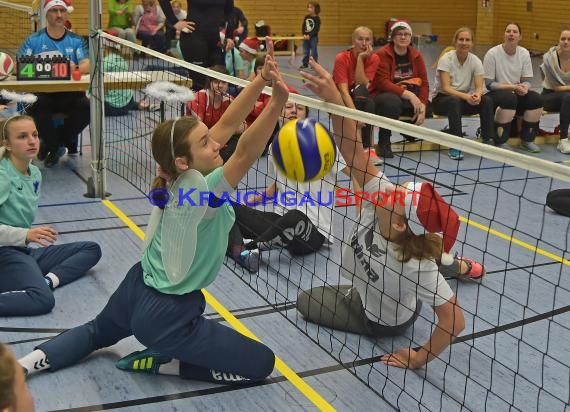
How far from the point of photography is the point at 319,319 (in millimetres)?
3967

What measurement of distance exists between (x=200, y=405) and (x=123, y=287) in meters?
0.63

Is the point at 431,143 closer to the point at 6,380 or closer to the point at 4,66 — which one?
the point at 4,66

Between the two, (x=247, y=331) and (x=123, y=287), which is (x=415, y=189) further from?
(x=123, y=287)

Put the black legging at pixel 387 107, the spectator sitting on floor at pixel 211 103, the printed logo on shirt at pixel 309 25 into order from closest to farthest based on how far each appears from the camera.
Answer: the spectator sitting on floor at pixel 211 103 < the black legging at pixel 387 107 < the printed logo on shirt at pixel 309 25

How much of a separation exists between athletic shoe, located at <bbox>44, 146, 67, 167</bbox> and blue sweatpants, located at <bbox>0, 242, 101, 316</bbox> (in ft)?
9.13

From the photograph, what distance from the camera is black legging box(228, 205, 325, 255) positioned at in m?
4.83

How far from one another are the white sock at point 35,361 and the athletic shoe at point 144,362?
32 centimetres

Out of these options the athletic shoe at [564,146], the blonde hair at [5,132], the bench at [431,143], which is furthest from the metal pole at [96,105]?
the athletic shoe at [564,146]

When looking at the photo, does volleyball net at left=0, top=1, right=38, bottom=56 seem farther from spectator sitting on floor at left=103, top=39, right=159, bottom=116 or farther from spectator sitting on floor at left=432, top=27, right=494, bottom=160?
spectator sitting on floor at left=432, top=27, right=494, bottom=160

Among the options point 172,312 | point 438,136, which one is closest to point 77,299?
point 172,312

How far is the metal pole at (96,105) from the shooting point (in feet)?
19.4

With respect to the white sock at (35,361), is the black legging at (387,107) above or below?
above

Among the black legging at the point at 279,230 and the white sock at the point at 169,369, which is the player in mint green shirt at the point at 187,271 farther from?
the black legging at the point at 279,230

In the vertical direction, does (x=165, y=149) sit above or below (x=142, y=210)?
above
